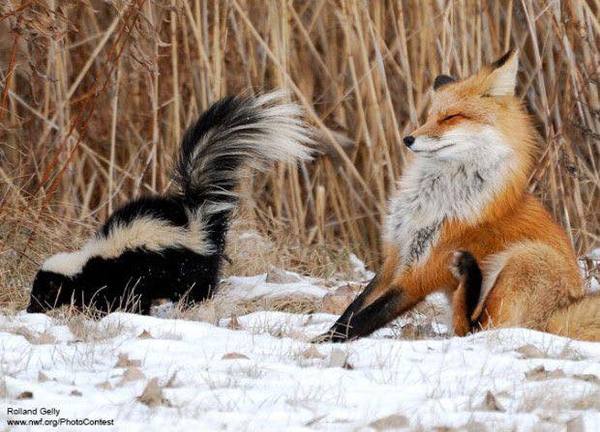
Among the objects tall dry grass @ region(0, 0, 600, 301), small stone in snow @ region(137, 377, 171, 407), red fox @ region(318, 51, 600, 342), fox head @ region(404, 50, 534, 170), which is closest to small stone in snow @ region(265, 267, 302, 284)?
tall dry grass @ region(0, 0, 600, 301)

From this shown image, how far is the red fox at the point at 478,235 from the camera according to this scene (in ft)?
15.5

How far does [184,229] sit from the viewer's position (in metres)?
6.17

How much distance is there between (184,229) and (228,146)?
0.56 metres

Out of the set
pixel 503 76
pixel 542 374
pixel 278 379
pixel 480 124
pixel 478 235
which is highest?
pixel 503 76

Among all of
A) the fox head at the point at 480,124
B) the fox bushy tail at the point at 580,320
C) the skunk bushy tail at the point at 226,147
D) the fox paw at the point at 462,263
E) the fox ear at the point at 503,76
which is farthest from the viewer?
the skunk bushy tail at the point at 226,147

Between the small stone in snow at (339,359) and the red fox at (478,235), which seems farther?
the red fox at (478,235)

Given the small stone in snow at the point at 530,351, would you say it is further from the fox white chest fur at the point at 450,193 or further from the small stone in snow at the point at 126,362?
the small stone in snow at the point at 126,362

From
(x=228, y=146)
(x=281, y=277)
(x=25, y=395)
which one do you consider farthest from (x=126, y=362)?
(x=281, y=277)

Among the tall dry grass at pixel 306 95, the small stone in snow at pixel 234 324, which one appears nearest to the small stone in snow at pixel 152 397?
the small stone in snow at pixel 234 324

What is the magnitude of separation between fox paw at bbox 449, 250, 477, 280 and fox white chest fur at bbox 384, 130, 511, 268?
8.5 inches

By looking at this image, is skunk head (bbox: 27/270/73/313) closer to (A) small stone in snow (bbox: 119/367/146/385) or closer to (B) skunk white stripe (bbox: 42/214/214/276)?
(B) skunk white stripe (bbox: 42/214/214/276)

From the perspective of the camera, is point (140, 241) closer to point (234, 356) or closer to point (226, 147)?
point (226, 147)

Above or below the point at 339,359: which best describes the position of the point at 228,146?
above

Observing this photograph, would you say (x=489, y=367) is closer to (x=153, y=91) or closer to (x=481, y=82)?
(x=481, y=82)
